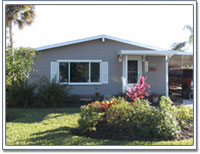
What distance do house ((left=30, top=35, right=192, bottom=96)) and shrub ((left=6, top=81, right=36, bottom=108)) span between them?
1287mm

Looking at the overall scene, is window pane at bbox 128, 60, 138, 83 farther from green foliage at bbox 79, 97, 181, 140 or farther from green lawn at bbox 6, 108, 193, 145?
green foliage at bbox 79, 97, 181, 140

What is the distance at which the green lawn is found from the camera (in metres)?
4.99

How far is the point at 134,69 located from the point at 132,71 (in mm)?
169

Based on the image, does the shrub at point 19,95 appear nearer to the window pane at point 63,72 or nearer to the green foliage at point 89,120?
the window pane at point 63,72

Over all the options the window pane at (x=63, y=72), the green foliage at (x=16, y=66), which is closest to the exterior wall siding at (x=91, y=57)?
the window pane at (x=63, y=72)

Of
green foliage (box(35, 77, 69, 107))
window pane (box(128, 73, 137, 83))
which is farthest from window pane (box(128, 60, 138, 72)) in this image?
green foliage (box(35, 77, 69, 107))

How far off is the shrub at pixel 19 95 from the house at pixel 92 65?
1.29m

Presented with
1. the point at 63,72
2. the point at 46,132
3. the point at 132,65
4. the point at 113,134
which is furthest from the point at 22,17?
the point at 113,134

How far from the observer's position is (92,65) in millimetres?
12055

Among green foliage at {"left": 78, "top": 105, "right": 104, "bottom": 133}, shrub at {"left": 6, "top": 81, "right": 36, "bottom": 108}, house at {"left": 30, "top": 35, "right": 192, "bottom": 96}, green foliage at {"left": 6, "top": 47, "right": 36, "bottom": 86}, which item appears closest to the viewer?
green foliage at {"left": 78, "top": 105, "right": 104, "bottom": 133}

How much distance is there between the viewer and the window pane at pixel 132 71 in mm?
12227

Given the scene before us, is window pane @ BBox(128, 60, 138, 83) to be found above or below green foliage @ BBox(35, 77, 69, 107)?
above

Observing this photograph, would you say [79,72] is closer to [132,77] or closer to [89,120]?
[132,77]
